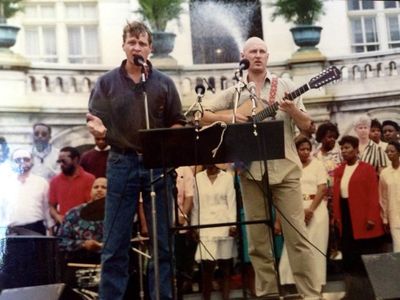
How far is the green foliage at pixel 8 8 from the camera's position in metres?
7.32

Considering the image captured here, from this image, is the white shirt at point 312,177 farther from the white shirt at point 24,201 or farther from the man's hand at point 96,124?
the man's hand at point 96,124

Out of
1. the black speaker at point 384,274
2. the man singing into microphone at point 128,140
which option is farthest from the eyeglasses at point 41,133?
the black speaker at point 384,274

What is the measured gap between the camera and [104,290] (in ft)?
15.6

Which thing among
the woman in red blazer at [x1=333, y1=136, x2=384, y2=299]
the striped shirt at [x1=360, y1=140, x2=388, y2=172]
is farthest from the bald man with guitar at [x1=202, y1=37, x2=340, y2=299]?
the striped shirt at [x1=360, y1=140, x2=388, y2=172]

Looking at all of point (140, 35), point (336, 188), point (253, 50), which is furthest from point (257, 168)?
point (336, 188)

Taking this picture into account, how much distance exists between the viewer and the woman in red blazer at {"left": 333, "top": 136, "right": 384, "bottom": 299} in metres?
7.04

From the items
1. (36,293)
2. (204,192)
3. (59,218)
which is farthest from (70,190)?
(36,293)

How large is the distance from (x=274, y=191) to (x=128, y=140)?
0.99m

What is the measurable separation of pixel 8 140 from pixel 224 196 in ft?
5.94

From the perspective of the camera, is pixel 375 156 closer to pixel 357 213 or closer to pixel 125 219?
pixel 357 213

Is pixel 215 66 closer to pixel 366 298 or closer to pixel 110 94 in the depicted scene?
pixel 110 94

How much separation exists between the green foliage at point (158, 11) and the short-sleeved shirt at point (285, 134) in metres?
2.10

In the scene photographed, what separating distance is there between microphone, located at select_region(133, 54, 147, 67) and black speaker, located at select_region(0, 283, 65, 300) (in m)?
1.29

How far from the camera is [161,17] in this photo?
7484mm
